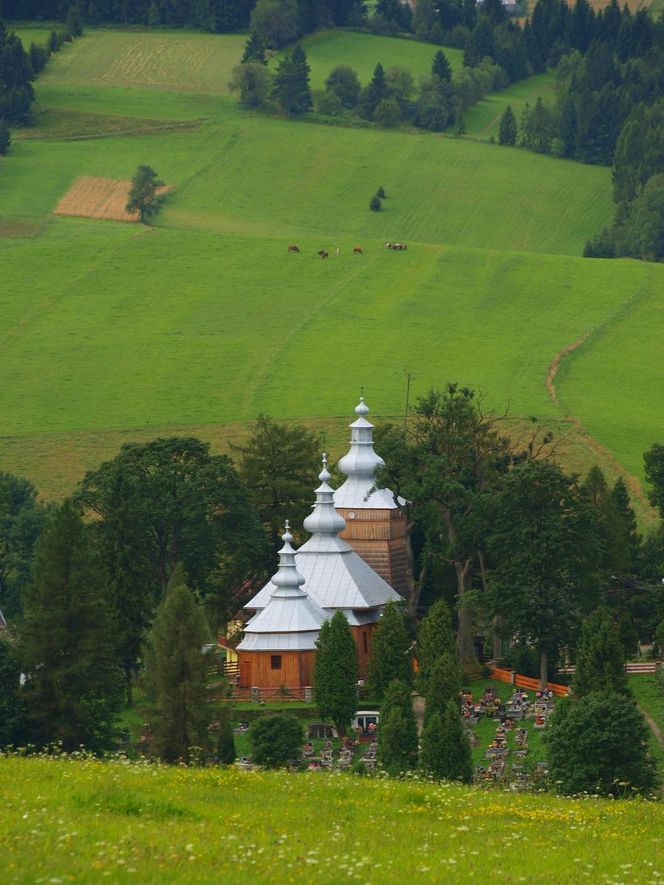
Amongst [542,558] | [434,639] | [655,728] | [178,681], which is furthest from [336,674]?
[178,681]

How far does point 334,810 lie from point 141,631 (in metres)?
41.1

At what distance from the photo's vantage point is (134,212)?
558 ft

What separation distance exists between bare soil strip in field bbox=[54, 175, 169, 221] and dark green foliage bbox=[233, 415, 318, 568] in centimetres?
8723

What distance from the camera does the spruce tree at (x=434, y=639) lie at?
6644 cm

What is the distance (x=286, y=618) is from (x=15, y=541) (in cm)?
1948

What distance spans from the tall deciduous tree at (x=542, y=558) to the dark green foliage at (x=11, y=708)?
20.8 m

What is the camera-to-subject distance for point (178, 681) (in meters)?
52.7

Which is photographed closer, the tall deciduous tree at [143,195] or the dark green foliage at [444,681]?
the dark green foliage at [444,681]

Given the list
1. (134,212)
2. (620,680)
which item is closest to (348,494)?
(620,680)

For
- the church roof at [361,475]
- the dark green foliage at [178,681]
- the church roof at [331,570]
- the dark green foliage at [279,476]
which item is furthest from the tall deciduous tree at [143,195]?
the dark green foliage at [178,681]

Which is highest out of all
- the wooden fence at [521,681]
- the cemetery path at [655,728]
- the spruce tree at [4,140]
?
the spruce tree at [4,140]

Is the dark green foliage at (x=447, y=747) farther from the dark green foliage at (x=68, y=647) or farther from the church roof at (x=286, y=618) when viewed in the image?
the church roof at (x=286, y=618)

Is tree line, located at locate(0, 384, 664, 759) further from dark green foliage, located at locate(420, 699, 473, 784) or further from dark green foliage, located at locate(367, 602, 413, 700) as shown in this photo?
dark green foliage, located at locate(420, 699, 473, 784)

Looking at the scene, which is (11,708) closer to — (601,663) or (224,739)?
(224,739)
